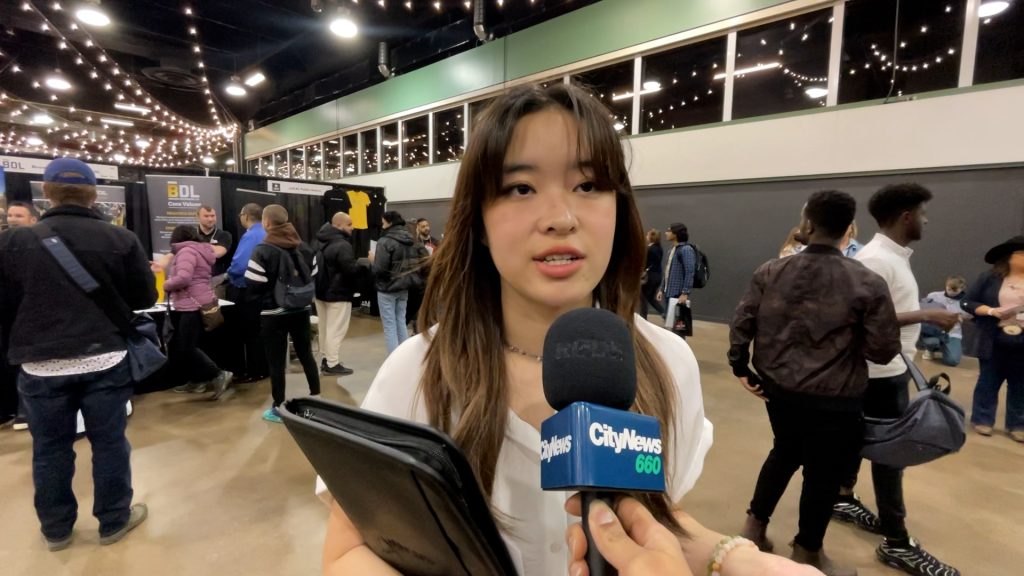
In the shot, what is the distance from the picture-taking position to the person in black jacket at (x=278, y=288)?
342 cm

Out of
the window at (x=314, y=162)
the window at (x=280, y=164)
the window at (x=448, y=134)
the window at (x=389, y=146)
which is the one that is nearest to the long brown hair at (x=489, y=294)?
the window at (x=448, y=134)

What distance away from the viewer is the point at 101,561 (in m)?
2.04

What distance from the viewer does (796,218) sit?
643 centimetres

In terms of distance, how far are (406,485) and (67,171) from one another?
98.6 inches

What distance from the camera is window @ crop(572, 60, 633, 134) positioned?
7836mm

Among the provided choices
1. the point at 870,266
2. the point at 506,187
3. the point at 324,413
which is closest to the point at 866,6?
the point at 870,266

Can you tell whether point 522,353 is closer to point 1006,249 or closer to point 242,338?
point 1006,249

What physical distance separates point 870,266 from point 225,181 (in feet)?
21.6

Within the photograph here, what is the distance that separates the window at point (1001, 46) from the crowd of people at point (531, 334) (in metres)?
3.58

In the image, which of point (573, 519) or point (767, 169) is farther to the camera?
point (767, 169)

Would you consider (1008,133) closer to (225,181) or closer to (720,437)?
(720,437)

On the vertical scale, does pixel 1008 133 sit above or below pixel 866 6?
below

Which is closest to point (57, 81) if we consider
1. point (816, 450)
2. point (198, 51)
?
point (198, 51)

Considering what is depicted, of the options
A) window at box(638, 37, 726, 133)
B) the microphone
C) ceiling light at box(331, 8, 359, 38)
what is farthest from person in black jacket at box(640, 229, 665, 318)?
ceiling light at box(331, 8, 359, 38)
